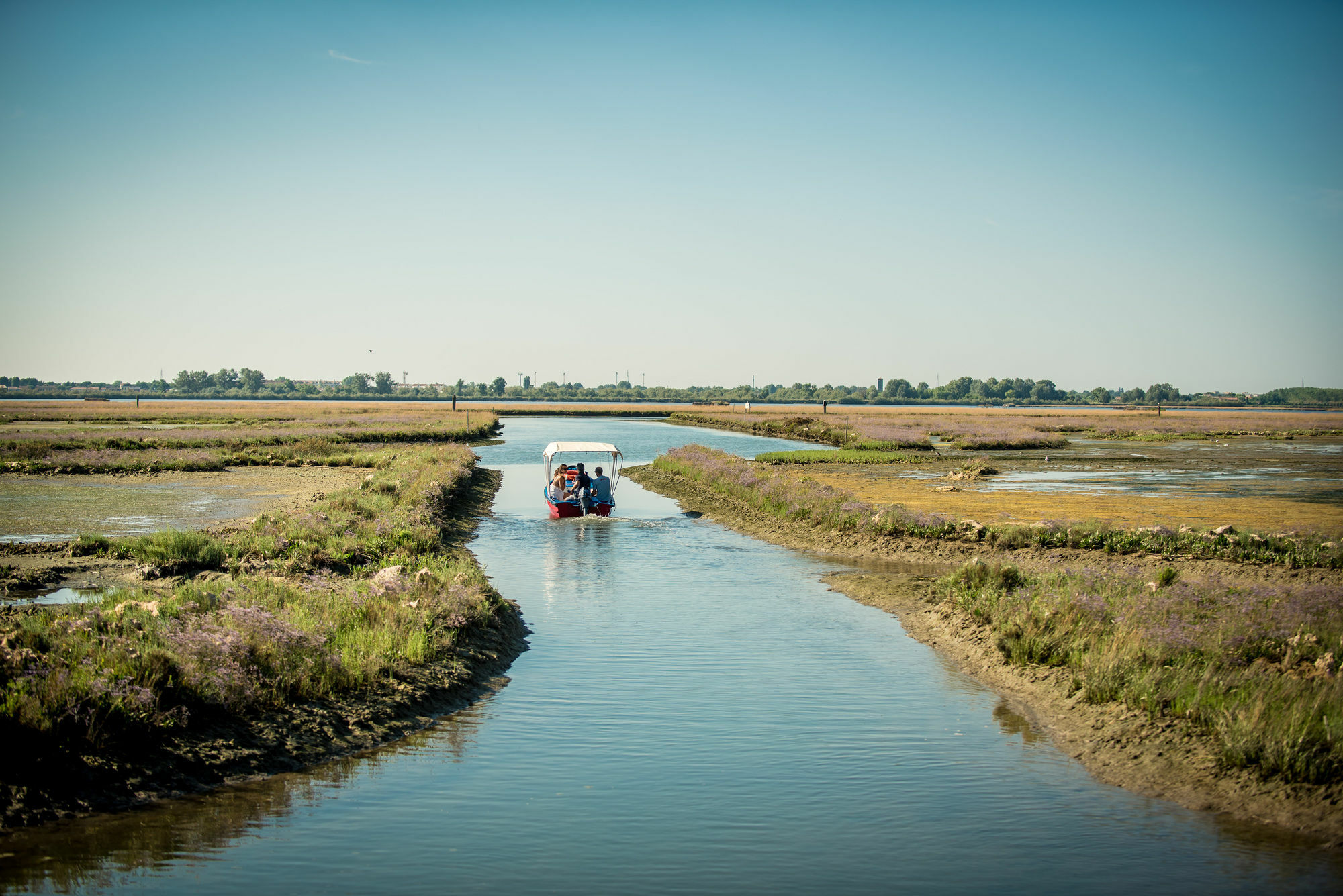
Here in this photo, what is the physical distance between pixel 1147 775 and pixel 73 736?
451 inches

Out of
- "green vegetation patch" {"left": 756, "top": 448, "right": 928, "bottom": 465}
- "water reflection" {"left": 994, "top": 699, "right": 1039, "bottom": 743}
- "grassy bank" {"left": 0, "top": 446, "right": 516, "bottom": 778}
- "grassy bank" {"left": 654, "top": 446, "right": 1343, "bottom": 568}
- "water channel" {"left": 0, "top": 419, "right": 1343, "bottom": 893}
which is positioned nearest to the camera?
"water channel" {"left": 0, "top": 419, "right": 1343, "bottom": 893}

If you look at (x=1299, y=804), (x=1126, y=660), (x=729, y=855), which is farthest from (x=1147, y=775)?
(x=729, y=855)

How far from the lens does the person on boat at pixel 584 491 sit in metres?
32.0

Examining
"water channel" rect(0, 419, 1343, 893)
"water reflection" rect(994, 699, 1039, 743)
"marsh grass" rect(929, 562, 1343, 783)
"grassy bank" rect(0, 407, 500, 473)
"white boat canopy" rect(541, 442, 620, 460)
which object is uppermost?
"white boat canopy" rect(541, 442, 620, 460)

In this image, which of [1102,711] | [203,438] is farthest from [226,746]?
[203,438]

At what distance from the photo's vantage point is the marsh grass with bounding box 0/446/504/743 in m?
9.68

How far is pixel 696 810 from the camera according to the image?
9.27 metres

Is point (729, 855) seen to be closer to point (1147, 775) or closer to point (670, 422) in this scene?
point (1147, 775)

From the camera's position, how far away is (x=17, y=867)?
25.8ft

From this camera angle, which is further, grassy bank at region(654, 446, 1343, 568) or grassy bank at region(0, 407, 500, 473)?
grassy bank at region(0, 407, 500, 473)

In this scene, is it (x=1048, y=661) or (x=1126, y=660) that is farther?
(x=1048, y=661)

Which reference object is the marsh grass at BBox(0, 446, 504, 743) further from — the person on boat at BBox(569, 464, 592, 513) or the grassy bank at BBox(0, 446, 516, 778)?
the person on boat at BBox(569, 464, 592, 513)

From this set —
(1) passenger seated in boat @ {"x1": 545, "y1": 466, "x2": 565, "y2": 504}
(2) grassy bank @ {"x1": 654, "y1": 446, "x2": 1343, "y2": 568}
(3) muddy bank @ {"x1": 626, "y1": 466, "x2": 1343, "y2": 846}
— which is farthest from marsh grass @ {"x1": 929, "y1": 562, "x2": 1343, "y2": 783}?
(1) passenger seated in boat @ {"x1": 545, "y1": 466, "x2": 565, "y2": 504}

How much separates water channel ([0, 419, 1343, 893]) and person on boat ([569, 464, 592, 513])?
17073 millimetres
